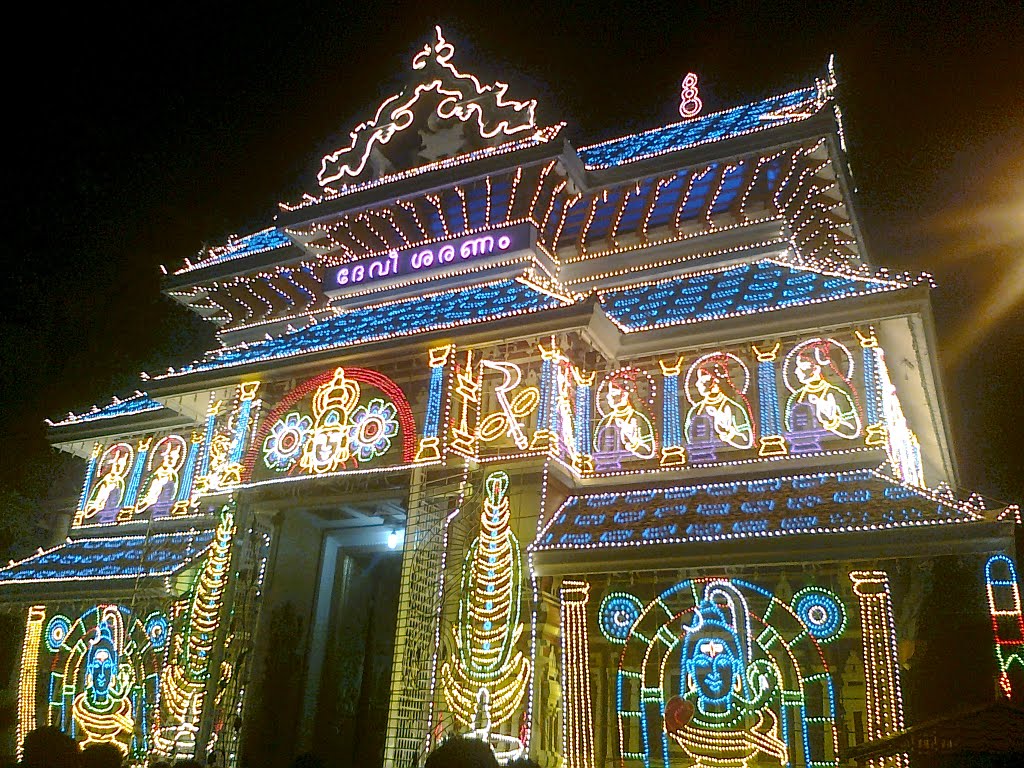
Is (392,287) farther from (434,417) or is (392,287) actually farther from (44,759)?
(44,759)

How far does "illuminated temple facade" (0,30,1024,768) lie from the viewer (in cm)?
1212

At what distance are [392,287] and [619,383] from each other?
626cm

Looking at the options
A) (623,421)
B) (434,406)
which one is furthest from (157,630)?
(623,421)

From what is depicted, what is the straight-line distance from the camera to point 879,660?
11.2 metres

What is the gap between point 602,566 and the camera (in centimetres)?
1275

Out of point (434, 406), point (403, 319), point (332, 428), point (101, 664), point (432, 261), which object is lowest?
point (101, 664)

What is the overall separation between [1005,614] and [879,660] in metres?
1.59

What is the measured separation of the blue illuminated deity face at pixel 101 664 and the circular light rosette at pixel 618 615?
33.8 feet

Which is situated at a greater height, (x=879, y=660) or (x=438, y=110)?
(x=438, y=110)

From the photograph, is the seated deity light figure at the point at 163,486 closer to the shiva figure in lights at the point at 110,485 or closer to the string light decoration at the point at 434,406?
the shiva figure in lights at the point at 110,485

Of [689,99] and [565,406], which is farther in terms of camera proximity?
[689,99]

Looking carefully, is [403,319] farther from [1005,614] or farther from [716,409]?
[1005,614]

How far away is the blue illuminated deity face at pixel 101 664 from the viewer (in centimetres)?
1733

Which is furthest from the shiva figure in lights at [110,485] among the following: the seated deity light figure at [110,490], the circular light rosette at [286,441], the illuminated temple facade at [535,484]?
the circular light rosette at [286,441]
